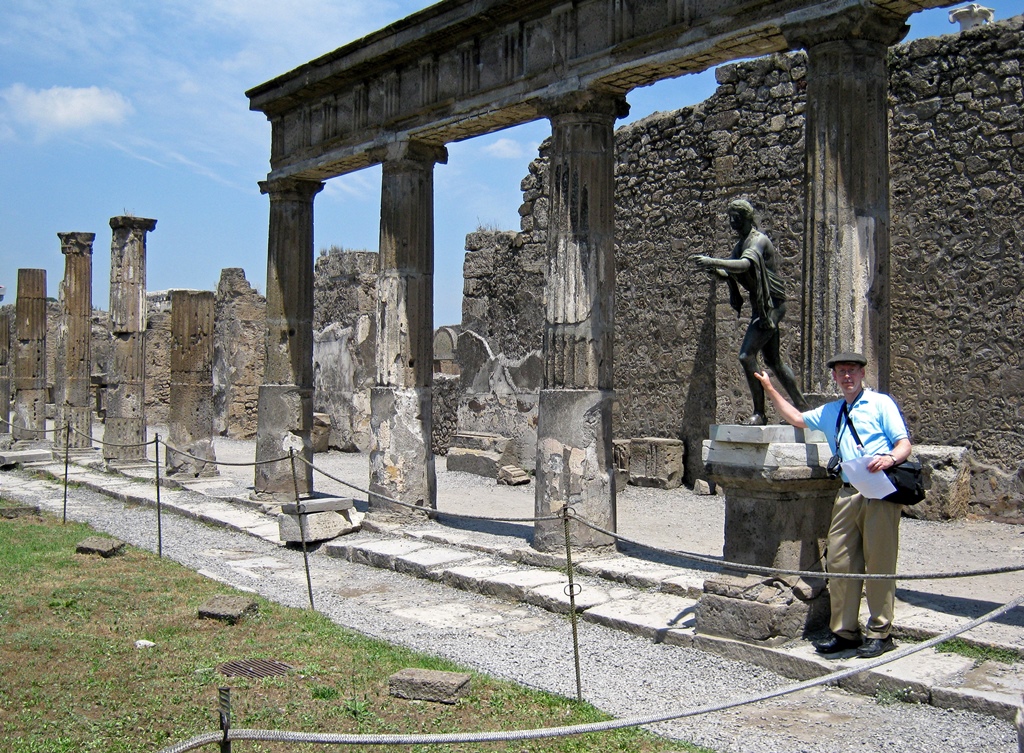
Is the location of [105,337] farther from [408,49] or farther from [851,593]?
[851,593]

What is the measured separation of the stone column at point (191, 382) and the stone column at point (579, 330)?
7.24m

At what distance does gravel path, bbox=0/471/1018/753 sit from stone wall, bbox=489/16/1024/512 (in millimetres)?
5325

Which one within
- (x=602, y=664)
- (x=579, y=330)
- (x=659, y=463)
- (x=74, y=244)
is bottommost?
(x=602, y=664)

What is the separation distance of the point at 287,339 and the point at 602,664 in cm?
679

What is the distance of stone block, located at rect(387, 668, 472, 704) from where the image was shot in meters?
4.52

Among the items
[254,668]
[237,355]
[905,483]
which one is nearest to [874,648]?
[905,483]

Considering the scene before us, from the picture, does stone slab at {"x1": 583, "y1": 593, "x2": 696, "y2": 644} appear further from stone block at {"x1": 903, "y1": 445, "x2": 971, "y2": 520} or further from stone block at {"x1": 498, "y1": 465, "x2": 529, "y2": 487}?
stone block at {"x1": 498, "y1": 465, "x2": 529, "y2": 487}

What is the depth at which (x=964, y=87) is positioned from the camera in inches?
374

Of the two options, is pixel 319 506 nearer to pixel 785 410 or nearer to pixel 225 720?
pixel 785 410

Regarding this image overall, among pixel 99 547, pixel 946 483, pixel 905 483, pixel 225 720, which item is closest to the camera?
pixel 225 720

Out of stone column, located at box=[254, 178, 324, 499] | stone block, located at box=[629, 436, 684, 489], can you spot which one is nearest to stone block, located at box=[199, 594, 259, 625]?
stone column, located at box=[254, 178, 324, 499]

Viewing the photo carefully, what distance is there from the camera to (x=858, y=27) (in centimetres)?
584

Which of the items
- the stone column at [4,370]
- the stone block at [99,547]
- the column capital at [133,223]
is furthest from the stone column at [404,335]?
the stone column at [4,370]

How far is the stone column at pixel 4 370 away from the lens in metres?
20.6
